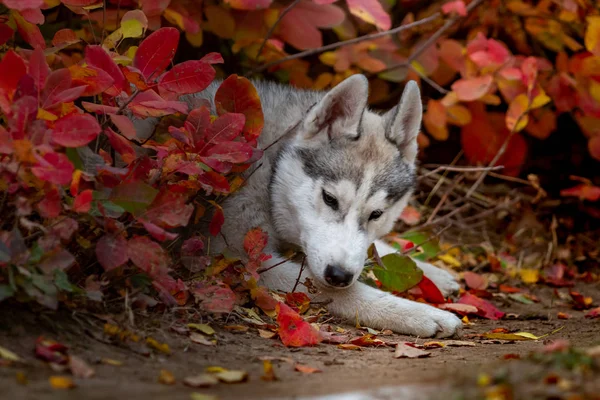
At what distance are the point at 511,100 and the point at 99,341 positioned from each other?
371 cm

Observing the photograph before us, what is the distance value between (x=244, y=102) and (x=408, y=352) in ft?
4.60

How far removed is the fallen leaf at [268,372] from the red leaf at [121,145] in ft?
3.39

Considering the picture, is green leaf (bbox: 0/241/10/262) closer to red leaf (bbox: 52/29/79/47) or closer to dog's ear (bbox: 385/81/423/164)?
red leaf (bbox: 52/29/79/47)

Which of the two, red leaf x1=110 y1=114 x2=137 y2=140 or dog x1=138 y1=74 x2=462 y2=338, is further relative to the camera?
dog x1=138 y1=74 x2=462 y2=338

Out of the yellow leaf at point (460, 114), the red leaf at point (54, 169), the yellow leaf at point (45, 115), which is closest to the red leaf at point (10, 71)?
the yellow leaf at point (45, 115)

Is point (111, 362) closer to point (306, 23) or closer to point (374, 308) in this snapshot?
point (374, 308)

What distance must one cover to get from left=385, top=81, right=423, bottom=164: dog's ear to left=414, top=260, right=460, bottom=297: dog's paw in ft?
2.75

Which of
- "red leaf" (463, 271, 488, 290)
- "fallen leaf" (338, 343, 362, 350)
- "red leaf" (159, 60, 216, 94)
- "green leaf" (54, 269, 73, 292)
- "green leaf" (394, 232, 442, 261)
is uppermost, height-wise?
"red leaf" (159, 60, 216, 94)

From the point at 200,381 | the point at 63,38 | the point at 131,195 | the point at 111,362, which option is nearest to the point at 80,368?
the point at 111,362

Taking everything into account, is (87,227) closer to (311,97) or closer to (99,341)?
(99,341)

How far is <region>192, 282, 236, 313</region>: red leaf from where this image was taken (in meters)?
3.10

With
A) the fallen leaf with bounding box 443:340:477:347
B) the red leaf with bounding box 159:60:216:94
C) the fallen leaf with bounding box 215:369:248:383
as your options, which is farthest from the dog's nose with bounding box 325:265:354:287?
the fallen leaf with bounding box 215:369:248:383

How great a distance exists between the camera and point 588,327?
3953mm

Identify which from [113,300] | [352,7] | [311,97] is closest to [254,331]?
[113,300]
